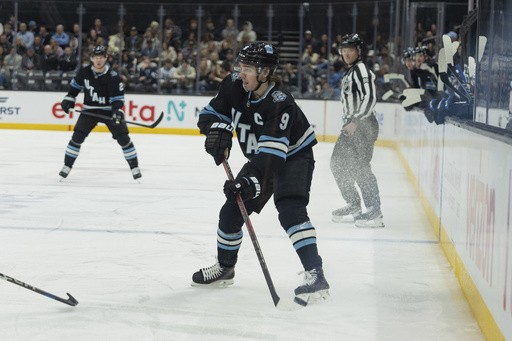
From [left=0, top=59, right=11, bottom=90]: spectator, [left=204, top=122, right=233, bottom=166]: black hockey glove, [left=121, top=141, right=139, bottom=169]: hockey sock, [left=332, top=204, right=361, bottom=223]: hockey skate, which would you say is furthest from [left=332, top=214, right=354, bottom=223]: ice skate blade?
[left=0, top=59, right=11, bottom=90]: spectator

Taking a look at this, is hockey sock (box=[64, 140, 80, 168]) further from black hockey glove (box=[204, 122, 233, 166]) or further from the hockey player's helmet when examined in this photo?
black hockey glove (box=[204, 122, 233, 166])

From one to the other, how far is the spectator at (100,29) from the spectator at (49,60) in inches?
34.1

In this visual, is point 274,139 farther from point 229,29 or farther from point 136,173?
point 229,29

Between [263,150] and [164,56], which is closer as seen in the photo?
[263,150]

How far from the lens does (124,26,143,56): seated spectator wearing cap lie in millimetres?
13516

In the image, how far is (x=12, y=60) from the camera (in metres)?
13.0

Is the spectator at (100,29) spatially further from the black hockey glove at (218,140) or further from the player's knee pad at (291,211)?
the player's knee pad at (291,211)

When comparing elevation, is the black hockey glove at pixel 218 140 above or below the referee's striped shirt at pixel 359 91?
below

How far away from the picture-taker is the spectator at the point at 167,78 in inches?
498

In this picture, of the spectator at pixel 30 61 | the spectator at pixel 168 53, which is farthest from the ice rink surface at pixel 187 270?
the spectator at pixel 168 53

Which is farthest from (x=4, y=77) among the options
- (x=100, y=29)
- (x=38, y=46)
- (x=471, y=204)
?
(x=471, y=204)

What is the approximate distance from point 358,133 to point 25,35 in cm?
1005

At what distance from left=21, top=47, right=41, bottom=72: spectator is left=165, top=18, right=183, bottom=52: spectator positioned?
222 centimetres

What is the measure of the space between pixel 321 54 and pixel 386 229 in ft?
27.7
